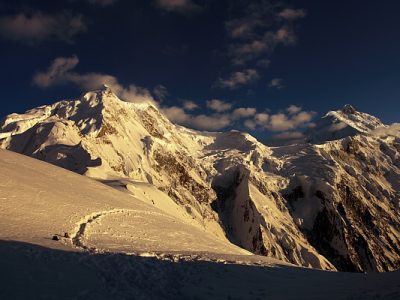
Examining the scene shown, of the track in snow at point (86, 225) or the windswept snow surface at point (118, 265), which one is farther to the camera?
the track in snow at point (86, 225)

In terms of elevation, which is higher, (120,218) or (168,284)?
(120,218)

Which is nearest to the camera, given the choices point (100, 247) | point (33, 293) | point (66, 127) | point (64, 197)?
point (33, 293)

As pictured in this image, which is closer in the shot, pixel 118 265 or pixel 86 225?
pixel 118 265

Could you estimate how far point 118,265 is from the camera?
22984 millimetres

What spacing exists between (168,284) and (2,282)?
726 centimetres

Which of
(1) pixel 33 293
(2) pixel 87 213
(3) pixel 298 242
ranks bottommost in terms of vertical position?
(1) pixel 33 293

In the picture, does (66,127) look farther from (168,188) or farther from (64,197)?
(64,197)

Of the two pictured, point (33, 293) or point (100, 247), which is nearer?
point (33, 293)

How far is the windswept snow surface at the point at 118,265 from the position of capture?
19922 mm

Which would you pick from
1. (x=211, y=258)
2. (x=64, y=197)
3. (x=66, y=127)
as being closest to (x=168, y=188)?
(x=66, y=127)

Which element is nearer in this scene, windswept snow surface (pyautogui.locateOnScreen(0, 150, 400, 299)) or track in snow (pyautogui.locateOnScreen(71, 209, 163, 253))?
windswept snow surface (pyautogui.locateOnScreen(0, 150, 400, 299))

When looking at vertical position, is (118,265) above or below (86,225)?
below

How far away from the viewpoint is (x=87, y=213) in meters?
36.2

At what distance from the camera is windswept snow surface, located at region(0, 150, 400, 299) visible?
784 inches
